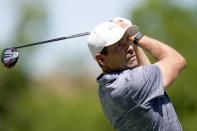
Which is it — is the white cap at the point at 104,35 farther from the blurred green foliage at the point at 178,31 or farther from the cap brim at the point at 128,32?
the blurred green foliage at the point at 178,31

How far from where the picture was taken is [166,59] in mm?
6816

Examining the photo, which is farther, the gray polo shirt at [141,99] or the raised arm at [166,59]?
the raised arm at [166,59]

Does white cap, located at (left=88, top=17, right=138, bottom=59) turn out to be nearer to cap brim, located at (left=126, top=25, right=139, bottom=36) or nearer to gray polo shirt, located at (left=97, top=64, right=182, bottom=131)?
cap brim, located at (left=126, top=25, right=139, bottom=36)

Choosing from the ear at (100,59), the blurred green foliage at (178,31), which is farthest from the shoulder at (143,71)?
the blurred green foliage at (178,31)

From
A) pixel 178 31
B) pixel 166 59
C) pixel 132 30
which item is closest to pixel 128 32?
pixel 132 30

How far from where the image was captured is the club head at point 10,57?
729 cm

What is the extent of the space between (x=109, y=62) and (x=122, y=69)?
10cm

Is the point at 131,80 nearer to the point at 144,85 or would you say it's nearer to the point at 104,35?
the point at 144,85

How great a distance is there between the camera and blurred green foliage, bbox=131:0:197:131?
3328cm

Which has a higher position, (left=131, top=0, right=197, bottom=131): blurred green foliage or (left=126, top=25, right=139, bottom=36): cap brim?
(left=126, top=25, right=139, bottom=36): cap brim

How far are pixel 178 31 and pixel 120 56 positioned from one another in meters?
29.5

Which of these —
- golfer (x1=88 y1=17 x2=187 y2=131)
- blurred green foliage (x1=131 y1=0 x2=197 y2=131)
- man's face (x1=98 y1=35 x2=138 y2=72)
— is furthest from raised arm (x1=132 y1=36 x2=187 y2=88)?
blurred green foliage (x1=131 y1=0 x2=197 y2=131)

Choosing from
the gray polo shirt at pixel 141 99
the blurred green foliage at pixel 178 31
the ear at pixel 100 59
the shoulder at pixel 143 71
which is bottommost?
the blurred green foliage at pixel 178 31

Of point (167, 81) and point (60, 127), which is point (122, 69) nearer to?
point (167, 81)
